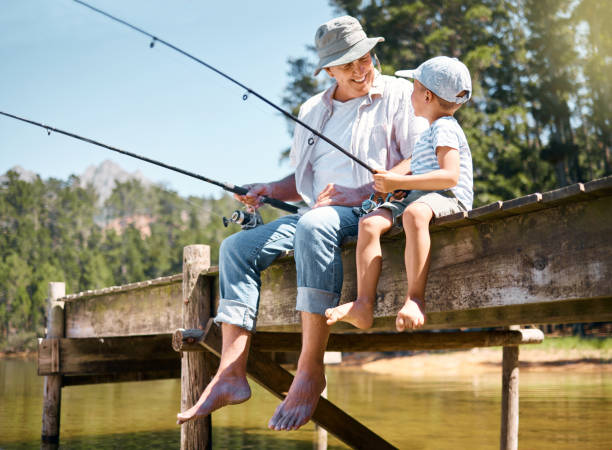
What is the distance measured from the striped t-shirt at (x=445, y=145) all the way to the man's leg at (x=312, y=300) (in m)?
0.42

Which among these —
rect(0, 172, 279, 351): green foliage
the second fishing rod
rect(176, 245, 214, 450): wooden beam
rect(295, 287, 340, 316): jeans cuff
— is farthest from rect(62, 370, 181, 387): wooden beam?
rect(0, 172, 279, 351): green foliage

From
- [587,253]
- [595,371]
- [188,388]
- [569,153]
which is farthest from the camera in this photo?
→ [569,153]

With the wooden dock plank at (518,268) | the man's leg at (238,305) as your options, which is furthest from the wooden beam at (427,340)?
the wooden dock plank at (518,268)

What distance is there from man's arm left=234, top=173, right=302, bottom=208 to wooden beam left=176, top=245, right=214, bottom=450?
2.07ft

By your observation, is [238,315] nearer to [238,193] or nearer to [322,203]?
[322,203]

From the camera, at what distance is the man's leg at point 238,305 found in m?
2.99

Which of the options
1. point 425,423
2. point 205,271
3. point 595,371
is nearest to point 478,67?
point 595,371

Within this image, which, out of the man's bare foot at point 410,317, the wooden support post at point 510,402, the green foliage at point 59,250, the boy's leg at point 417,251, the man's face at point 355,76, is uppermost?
the green foliage at point 59,250

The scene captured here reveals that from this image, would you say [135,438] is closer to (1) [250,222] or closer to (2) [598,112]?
(1) [250,222]

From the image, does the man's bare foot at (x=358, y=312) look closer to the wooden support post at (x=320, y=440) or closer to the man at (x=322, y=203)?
the man at (x=322, y=203)

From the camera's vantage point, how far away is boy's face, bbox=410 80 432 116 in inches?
111

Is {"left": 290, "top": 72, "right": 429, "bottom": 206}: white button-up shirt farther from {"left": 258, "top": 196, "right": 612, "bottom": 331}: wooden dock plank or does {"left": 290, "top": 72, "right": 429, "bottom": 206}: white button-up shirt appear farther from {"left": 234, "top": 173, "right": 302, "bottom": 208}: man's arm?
{"left": 258, "top": 196, "right": 612, "bottom": 331}: wooden dock plank

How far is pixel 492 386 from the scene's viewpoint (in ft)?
43.0

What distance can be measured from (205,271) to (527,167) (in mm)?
19123
